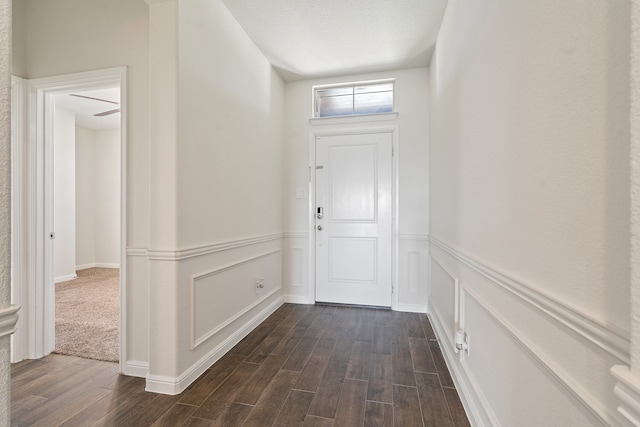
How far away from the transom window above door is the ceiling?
276 cm

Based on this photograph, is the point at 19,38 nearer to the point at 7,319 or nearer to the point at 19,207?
the point at 19,207

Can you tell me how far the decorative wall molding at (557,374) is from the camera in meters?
0.65

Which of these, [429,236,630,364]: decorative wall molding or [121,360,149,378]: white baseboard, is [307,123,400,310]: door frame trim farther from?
[429,236,630,364]: decorative wall molding

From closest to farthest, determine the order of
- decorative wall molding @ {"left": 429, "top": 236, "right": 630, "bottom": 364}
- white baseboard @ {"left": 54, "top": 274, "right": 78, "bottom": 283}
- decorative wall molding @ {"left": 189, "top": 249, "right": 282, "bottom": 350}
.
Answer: decorative wall molding @ {"left": 429, "top": 236, "right": 630, "bottom": 364} < decorative wall molding @ {"left": 189, "top": 249, "right": 282, "bottom": 350} < white baseboard @ {"left": 54, "top": 274, "right": 78, "bottom": 283}

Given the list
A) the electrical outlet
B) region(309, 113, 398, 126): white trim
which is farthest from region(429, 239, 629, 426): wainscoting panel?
region(309, 113, 398, 126): white trim

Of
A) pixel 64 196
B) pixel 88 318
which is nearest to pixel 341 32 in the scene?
pixel 88 318

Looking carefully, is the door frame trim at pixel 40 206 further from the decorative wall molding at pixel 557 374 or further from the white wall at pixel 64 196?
the white wall at pixel 64 196

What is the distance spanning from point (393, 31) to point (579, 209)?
2589mm

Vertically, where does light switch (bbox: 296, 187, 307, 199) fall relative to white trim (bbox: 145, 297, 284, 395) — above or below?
above

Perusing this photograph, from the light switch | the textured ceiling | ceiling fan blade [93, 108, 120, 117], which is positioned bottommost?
the light switch

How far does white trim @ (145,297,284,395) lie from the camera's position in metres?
1.84

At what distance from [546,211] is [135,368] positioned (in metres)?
2.55

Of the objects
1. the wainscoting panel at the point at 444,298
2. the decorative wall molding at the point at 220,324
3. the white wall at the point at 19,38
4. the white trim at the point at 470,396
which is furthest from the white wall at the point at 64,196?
the white trim at the point at 470,396

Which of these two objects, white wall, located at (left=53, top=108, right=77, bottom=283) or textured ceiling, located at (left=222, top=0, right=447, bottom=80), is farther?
white wall, located at (left=53, top=108, right=77, bottom=283)
